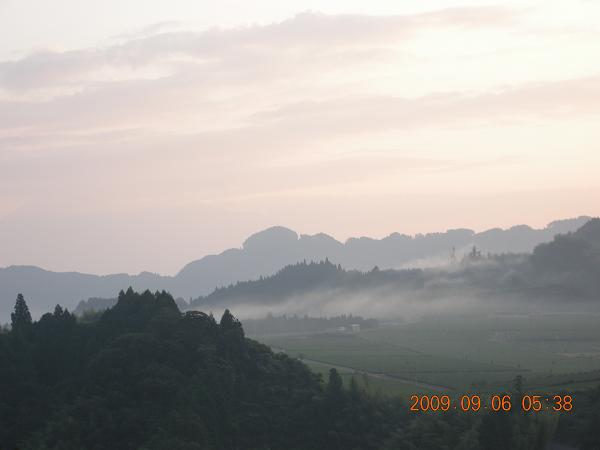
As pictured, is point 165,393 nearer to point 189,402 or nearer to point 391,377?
point 189,402

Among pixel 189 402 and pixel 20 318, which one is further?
pixel 20 318

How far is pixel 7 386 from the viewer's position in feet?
303

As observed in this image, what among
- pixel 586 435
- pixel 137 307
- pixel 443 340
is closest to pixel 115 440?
pixel 137 307

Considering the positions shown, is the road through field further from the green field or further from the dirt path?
the green field
